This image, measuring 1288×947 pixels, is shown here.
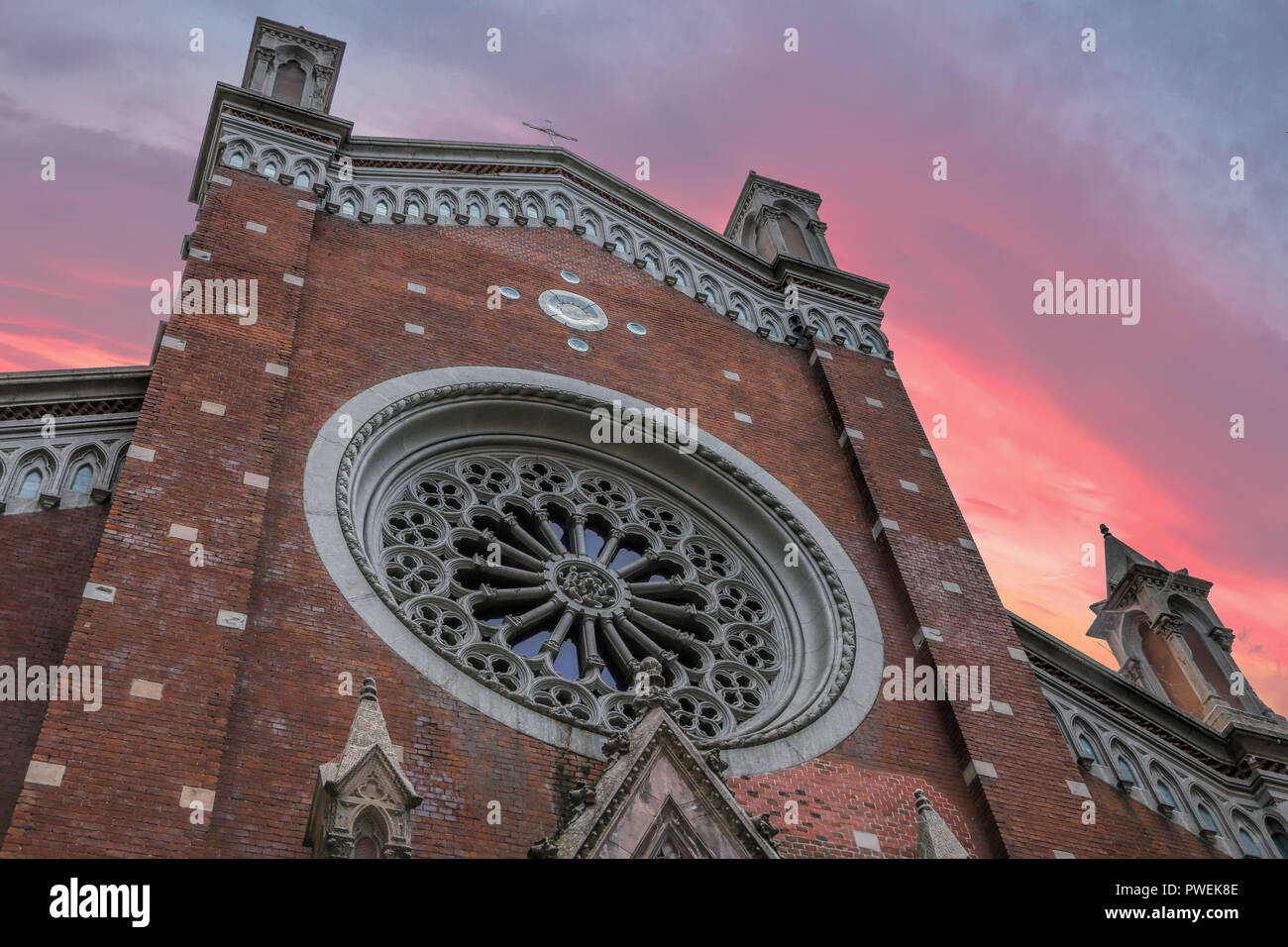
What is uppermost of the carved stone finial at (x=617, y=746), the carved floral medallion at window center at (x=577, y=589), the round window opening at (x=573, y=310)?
the round window opening at (x=573, y=310)

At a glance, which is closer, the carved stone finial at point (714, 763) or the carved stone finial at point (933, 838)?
the carved stone finial at point (714, 763)

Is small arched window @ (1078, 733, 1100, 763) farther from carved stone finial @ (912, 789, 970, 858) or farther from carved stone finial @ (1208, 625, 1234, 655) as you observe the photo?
carved stone finial @ (912, 789, 970, 858)

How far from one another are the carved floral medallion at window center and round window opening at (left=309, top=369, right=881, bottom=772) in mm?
21

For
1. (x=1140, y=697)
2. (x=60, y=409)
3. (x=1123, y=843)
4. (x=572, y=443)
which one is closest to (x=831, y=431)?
(x=572, y=443)

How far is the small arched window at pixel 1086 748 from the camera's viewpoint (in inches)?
543

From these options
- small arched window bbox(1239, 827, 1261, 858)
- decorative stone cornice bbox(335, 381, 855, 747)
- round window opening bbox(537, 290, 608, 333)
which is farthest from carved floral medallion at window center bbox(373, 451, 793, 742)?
small arched window bbox(1239, 827, 1261, 858)

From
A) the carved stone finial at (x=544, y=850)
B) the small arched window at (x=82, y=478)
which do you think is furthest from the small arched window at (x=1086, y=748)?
the small arched window at (x=82, y=478)

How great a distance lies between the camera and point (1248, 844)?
13.6 m

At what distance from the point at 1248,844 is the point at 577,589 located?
769 cm

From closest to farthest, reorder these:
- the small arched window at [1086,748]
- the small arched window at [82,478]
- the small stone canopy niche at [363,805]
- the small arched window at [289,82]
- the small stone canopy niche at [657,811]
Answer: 1. the small stone canopy niche at [363,805]
2. the small stone canopy niche at [657,811]
3. the small arched window at [82,478]
4. the small arched window at [1086,748]
5. the small arched window at [289,82]

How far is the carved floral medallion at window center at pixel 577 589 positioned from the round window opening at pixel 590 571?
21 millimetres

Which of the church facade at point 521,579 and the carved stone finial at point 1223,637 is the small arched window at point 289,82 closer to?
the church facade at point 521,579

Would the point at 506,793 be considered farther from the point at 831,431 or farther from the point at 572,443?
the point at 831,431

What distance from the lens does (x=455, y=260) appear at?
16281mm
